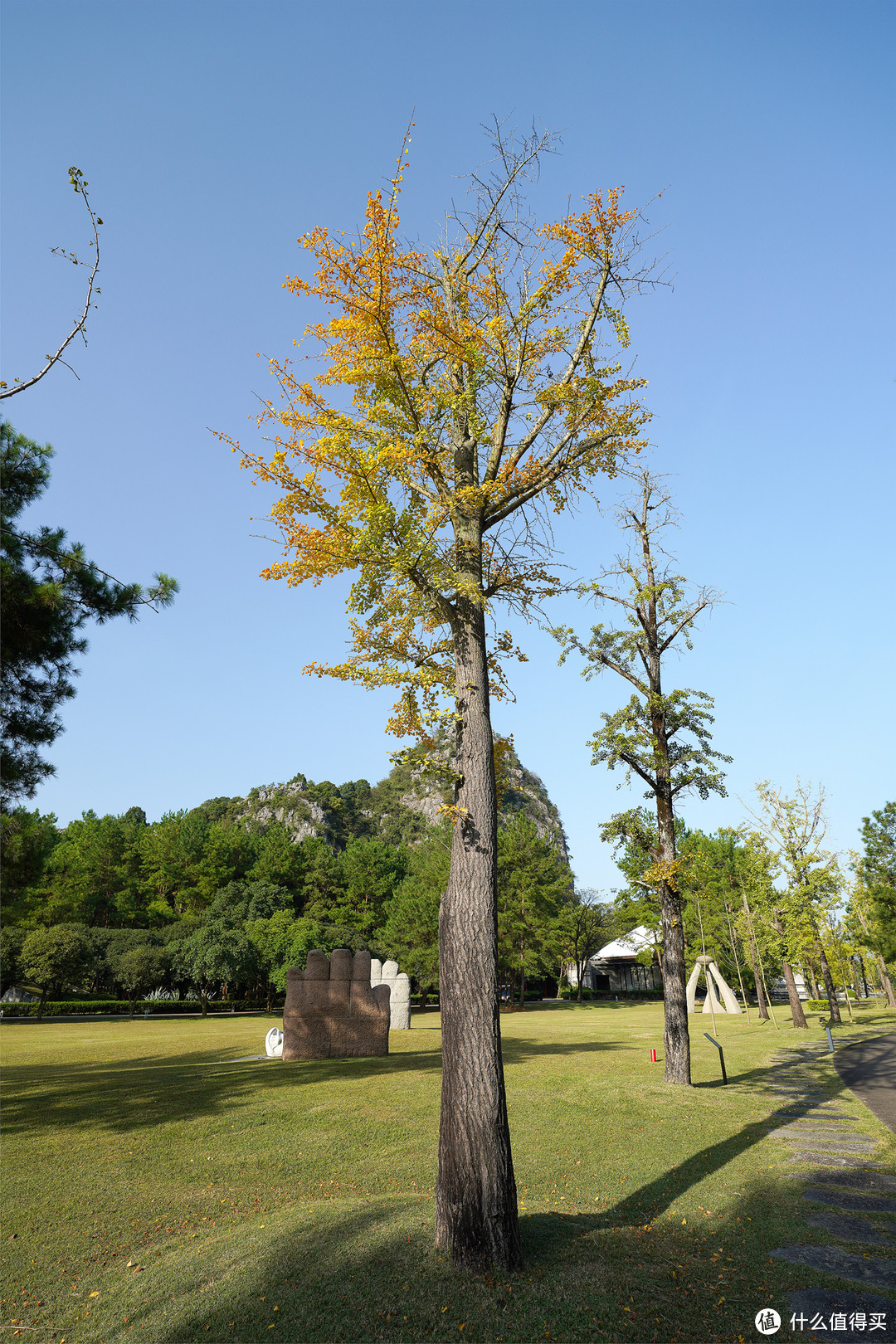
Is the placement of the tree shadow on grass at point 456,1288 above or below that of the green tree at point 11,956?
below

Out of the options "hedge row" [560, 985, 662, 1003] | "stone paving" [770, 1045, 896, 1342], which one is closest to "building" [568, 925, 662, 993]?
"hedge row" [560, 985, 662, 1003]

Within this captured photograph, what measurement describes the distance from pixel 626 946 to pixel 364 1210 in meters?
70.9

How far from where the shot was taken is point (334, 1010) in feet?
Answer: 58.6

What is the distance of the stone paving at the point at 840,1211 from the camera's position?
4469 mm

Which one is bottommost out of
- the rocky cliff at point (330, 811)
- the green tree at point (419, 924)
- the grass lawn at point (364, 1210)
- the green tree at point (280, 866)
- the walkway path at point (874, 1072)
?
the walkway path at point (874, 1072)

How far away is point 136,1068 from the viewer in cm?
1622

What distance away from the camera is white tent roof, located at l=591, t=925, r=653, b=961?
6600cm

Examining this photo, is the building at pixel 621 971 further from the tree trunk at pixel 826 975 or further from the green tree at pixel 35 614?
the green tree at pixel 35 614

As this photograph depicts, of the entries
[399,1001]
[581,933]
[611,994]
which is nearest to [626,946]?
[611,994]

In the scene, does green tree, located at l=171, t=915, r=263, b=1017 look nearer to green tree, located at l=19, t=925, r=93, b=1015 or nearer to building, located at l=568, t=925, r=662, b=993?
green tree, located at l=19, t=925, r=93, b=1015

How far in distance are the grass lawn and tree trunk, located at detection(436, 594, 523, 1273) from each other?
0.84ft

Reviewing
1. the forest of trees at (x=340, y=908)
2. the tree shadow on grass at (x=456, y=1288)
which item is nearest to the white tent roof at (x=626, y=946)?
the forest of trees at (x=340, y=908)

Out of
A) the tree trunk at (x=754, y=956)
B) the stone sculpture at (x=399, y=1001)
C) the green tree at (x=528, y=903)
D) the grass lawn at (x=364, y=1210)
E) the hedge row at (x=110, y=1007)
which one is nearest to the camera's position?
the grass lawn at (x=364, y=1210)

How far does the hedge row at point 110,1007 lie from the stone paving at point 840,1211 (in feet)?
125
